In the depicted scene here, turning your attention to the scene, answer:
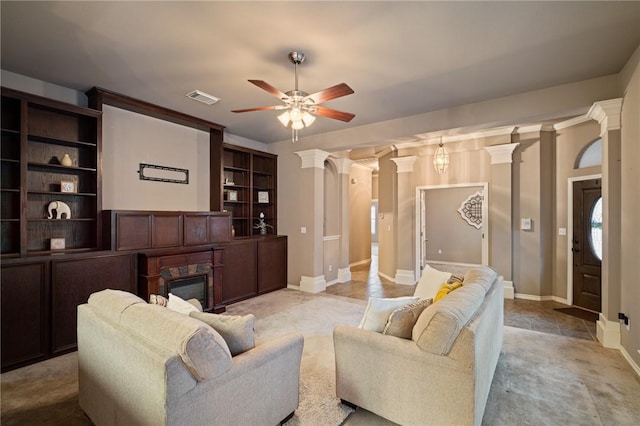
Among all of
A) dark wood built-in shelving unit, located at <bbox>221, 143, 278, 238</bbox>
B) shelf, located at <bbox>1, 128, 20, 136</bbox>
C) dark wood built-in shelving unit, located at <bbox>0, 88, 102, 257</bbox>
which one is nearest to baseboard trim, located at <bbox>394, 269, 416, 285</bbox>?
dark wood built-in shelving unit, located at <bbox>221, 143, 278, 238</bbox>

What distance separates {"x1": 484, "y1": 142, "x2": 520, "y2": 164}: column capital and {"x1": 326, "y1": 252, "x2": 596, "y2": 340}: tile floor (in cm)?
241

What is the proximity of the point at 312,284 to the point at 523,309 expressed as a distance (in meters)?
3.37

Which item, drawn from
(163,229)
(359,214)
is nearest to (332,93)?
(163,229)

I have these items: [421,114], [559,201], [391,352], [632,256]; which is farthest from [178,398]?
[559,201]

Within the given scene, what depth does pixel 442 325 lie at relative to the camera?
5.87 feet

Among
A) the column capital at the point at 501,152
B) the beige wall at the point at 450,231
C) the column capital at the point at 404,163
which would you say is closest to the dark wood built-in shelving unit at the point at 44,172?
the column capital at the point at 404,163

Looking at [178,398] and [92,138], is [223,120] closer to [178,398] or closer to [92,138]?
[92,138]

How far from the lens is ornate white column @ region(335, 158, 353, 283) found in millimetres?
6591

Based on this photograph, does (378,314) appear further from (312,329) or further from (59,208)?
(59,208)

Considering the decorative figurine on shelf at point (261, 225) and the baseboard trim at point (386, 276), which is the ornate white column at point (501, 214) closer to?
the baseboard trim at point (386, 276)

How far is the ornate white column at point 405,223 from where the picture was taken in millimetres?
6297

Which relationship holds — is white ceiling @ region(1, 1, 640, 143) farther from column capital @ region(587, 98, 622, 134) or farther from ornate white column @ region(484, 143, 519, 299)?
ornate white column @ region(484, 143, 519, 299)

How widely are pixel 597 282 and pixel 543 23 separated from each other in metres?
4.01

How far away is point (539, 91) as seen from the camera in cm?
359
